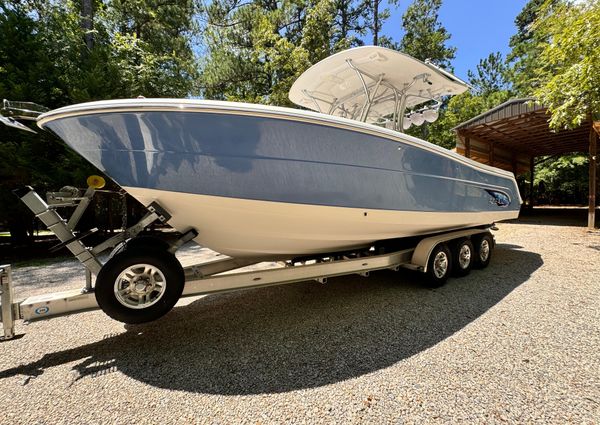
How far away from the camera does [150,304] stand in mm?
2008

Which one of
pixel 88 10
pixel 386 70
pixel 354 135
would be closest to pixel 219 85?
pixel 88 10

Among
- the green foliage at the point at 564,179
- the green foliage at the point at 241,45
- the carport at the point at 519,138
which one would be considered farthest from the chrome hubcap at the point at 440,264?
the green foliage at the point at 564,179

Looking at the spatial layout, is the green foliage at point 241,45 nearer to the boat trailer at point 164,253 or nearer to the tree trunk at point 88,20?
the tree trunk at point 88,20

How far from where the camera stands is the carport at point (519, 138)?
8.51 metres

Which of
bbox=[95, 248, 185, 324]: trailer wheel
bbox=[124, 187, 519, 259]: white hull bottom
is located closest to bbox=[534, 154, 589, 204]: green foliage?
bbox=[124, 187, 519, 259]: white hull bottom

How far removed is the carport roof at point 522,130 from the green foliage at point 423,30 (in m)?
7.12

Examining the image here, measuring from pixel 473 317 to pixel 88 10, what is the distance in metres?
13.2

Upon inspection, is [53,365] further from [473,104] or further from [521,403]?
[473,104]

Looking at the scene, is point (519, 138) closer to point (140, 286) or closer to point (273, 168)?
point (273, 168)

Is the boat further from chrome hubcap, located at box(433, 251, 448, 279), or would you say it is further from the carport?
the carport

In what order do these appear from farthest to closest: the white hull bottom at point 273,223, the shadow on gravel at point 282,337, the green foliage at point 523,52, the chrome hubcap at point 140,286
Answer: the green foliage at point 523,52 < the white hull bottom at point 273,223 < the chrome hubcap at point 140,286 < the shadow on gravel at point 282,337

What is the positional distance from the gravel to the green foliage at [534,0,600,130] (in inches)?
160

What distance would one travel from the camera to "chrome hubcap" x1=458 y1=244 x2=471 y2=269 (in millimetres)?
3814

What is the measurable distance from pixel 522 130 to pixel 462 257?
33.4 feet
